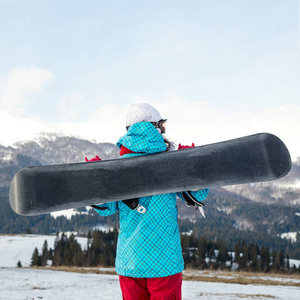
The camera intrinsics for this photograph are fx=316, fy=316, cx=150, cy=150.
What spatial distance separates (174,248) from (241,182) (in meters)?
0.65

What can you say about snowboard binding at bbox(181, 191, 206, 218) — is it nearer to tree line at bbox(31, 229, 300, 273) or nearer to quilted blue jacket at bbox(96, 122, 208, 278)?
quilted blue jacket at bbox(96, 122, 208, 278)

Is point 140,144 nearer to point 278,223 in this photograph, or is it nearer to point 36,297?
point 36,297

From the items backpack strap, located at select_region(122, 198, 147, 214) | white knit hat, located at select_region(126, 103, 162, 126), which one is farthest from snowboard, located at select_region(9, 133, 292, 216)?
white knit hat, located at select_region(126, 103, 162, 126)

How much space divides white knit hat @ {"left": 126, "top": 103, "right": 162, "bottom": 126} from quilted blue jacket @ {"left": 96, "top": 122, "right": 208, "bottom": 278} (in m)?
0.14

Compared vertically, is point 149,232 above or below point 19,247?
above

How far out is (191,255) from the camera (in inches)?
2594

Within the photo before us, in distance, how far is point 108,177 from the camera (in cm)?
218

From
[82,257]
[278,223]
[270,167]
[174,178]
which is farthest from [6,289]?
[278,223]

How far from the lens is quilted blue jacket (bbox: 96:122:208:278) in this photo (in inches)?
84.2

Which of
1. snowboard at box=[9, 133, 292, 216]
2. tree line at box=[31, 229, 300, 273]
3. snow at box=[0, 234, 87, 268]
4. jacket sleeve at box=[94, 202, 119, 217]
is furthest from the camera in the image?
snow at box=[0, 234, 87, 268]

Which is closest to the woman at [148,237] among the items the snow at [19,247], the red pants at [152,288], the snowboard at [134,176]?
the red pants at [152,288]

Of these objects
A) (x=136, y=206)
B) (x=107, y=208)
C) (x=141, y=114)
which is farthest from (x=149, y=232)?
(x=141, y=114)

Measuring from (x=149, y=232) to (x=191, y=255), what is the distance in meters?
67.8

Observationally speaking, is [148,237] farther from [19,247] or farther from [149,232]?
[19,247]
